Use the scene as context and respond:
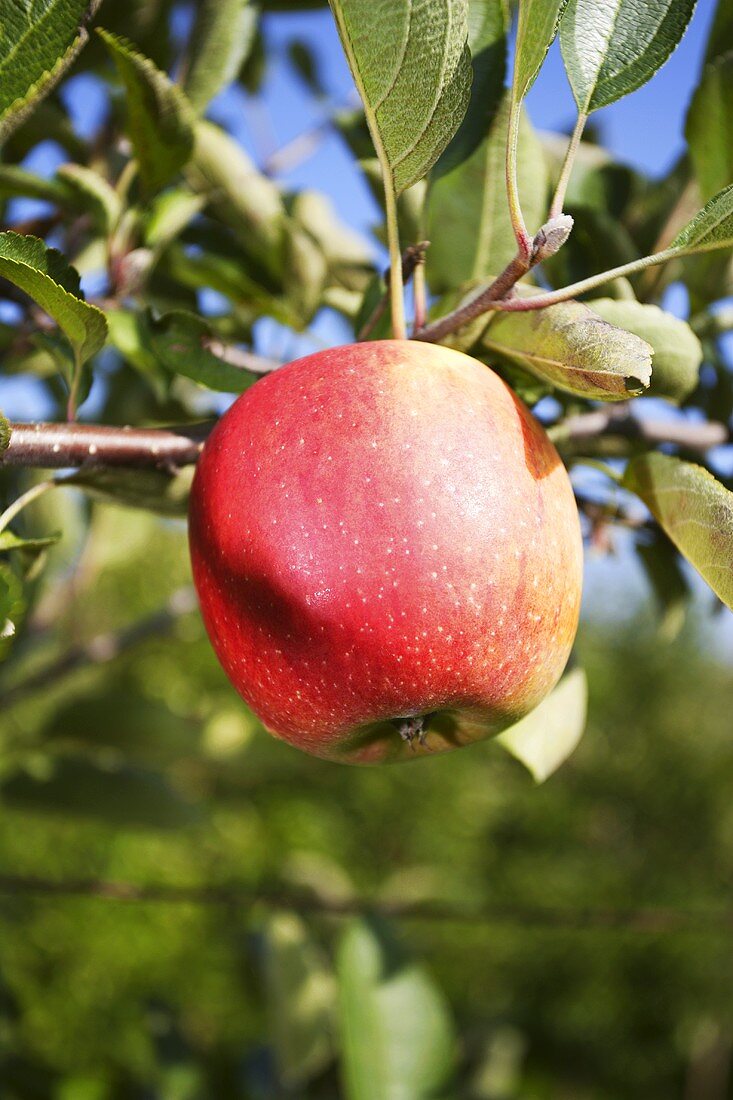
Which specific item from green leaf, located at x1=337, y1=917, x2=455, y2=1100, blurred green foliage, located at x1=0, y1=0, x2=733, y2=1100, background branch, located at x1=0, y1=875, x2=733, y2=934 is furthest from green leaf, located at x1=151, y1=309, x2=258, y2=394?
green leaf, located at x1=337, y1=917, x2=455, y2=1100

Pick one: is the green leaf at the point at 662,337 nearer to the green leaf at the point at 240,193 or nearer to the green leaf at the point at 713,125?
the green leaf at the point at 713,125

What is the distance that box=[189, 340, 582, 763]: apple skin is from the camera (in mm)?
301

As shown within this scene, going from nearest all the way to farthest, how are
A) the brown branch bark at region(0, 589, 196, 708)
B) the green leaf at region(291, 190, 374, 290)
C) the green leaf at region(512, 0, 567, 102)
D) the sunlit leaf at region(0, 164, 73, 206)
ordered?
the green leaf at region(512, 0, 567, 102)
the sunlit leaf at region(0, 164, 73, 206)
the green leaf at region(291, 190, 374, 290)
the brown branch bark at region(0, 589, 196, 708)

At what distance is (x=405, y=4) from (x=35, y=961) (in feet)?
6.69

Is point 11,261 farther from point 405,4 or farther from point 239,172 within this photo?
point 239,172

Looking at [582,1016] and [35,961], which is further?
[582,1016]

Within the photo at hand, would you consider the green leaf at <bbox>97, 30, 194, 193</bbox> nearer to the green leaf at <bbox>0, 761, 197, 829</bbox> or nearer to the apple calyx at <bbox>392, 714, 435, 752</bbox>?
the apple calyx at <bbox>392, 714, 435, 752</bbox>

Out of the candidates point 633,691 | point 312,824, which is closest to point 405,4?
point 312,824

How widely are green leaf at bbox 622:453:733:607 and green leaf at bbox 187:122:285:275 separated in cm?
31

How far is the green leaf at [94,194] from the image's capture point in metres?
0.49

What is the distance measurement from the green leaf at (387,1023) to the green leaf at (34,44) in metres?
0.65

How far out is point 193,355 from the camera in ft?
1.36

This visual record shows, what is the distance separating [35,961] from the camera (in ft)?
6.23

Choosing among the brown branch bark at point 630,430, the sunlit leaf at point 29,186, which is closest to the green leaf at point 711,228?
the brown branch bark at point 630,430
